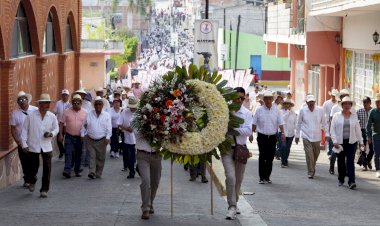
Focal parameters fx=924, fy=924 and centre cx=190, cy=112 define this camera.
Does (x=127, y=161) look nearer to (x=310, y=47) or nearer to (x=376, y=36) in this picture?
(x=376, y=36)

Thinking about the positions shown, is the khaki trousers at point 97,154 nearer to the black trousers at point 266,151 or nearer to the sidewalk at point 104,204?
the sidewalk at point 104,204

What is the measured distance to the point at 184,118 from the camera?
41.7ft

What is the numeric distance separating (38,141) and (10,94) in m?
3.93

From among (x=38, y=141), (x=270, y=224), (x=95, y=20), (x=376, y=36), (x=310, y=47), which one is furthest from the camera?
(x=95, y=20)

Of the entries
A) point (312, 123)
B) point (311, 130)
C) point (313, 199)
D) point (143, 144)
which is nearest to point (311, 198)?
point (313, 199)

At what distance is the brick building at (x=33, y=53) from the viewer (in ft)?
60.9

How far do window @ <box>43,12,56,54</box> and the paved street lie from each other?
7220mm

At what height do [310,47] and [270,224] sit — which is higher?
[310,47]

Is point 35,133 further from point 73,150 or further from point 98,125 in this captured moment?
point 73,150

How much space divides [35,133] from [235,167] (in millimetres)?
3538

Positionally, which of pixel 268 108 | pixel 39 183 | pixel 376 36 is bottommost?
pixel 39 183

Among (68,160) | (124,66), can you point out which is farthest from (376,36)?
(124,66)

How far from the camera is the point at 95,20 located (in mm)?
98125

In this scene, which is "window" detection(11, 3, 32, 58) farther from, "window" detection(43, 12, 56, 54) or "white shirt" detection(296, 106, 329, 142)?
"white shirt" detection(296, 106, 329, 142)
